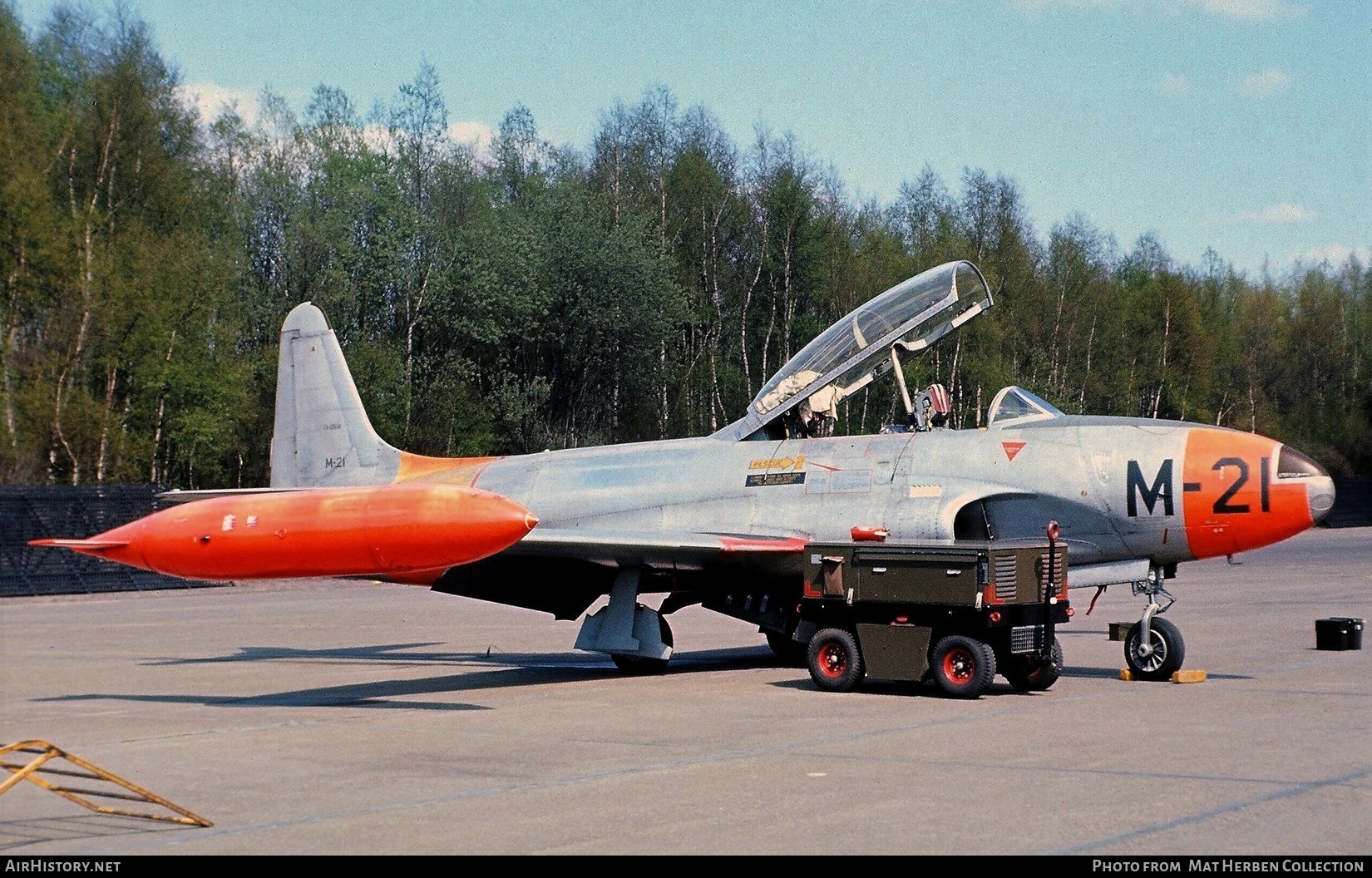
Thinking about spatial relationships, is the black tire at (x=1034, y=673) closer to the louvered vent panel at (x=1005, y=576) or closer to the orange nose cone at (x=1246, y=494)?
the louvered vent panel at (x=1005, y=576)

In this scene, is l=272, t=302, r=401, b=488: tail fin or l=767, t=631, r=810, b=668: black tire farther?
l=272, t=302, r=401, b=488: tail fin

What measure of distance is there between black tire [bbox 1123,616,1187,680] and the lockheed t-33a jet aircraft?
19 mm

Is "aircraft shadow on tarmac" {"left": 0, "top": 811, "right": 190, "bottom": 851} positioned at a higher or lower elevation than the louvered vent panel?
lower

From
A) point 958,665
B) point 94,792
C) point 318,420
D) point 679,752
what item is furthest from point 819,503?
point 94,792

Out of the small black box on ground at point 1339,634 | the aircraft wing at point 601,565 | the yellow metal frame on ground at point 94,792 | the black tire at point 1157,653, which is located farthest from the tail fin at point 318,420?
the small black box on ground at point 1339,634

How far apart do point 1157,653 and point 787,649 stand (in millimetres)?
4626

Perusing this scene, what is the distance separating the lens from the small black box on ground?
56.4 feet

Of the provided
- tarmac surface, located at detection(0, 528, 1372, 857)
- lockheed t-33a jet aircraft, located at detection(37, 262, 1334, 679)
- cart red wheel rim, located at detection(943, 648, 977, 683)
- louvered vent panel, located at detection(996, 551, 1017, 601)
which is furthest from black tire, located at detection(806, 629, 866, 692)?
louvered vent panel, located at detection(996, 551, 1017, 601)

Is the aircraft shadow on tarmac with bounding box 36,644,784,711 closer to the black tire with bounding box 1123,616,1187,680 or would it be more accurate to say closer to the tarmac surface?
the tarmac surface

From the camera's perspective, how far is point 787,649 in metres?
17.2

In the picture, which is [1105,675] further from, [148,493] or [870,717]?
[148,493]

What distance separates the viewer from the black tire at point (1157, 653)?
14.1 m

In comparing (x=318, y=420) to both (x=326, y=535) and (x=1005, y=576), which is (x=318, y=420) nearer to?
(x=326, y=535)
